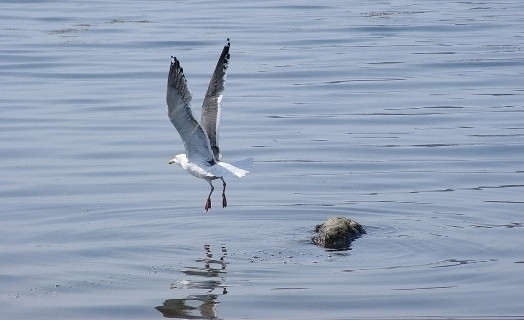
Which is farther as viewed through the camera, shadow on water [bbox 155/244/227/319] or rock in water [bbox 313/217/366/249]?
rock in water [bbox 313/217/366/249]

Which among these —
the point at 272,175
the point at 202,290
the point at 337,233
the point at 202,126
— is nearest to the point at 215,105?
the point at 202,126

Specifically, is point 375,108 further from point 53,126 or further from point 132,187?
point 132,187

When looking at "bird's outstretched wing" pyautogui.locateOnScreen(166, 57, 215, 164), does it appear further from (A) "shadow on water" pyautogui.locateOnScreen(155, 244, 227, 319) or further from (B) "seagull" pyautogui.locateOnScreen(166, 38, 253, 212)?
(A) "shadow on water" pyautogui.locateOnScreen(155, 244, 227, 319)

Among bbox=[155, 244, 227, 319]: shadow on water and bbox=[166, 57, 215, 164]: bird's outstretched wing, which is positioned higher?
bbox=[166, 57, 215, 164]: bird's outstretched wing

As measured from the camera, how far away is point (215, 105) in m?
13.0

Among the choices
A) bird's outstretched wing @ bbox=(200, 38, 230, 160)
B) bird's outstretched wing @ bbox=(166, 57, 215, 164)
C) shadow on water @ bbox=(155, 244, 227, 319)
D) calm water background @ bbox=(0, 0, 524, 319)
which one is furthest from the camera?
bird's outstretched wing @ bbox=(200, 38, 230, 160)

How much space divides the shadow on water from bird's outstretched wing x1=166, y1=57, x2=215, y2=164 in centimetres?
114

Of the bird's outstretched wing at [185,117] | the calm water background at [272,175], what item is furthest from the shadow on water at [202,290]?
the bird's outstretched wing at [185,117]

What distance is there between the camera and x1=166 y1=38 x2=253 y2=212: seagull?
1180 centimetres

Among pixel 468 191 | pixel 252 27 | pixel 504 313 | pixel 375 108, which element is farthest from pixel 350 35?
pixel 504 313

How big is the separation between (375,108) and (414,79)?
3.04 metres

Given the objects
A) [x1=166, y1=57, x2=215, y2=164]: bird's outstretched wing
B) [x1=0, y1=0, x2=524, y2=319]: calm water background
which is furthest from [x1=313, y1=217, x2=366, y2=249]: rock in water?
[x1=166, y1=57, x2=215, y2=164]: bird's outstretched wing

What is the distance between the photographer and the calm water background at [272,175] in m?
10.6

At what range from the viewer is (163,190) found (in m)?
14.7
